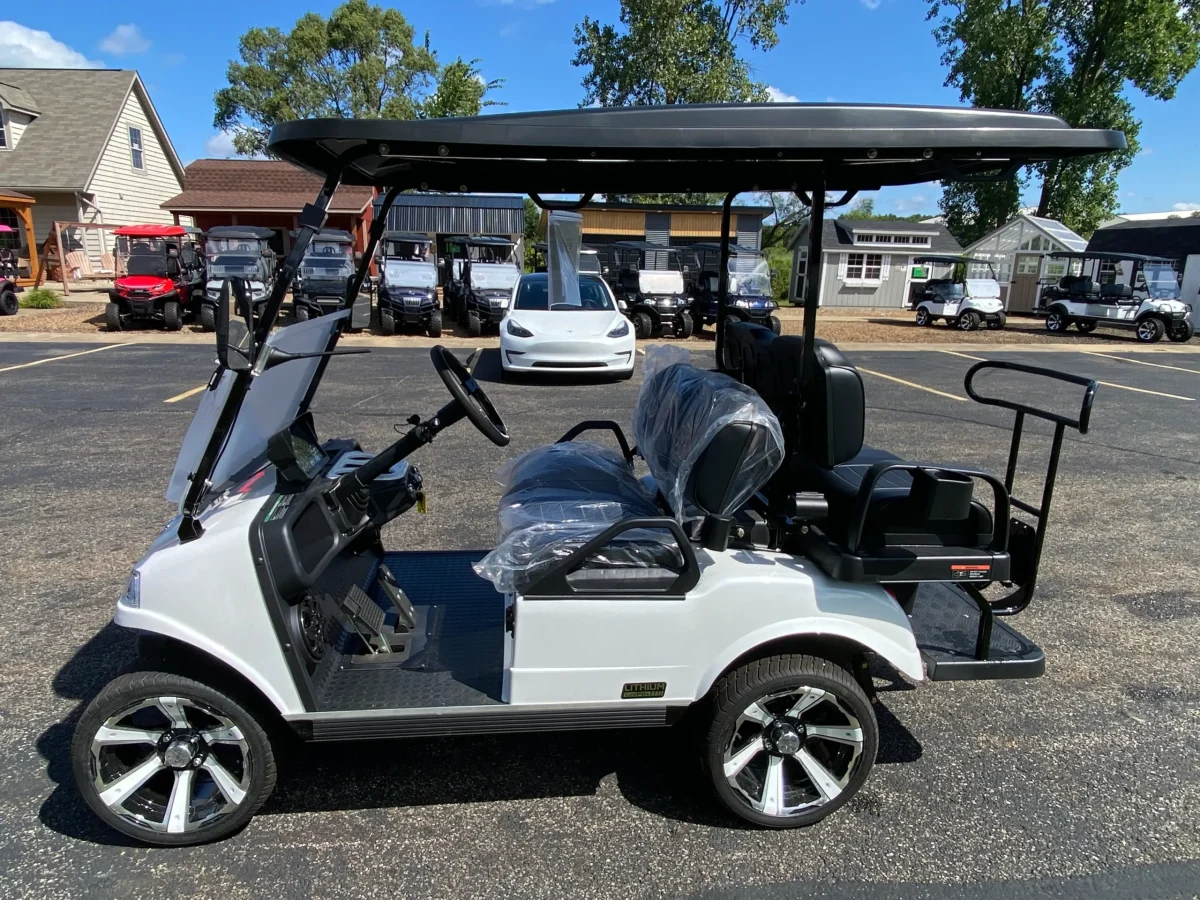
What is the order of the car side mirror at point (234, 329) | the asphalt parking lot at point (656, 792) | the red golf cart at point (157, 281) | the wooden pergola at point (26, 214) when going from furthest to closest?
the wooden pergola at point (26, 214) < the red golf cart at point (157, 281) < the asphalt parking lot at point (656, 792) < the car side mirror at point (234, 329)

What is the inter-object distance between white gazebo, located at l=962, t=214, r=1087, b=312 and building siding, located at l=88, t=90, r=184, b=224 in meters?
29.9

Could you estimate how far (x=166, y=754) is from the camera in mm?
2330

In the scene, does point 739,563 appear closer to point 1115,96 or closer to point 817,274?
point 817,274

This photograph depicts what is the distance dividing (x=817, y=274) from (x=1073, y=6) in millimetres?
38599

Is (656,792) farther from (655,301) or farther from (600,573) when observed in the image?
(655,301)

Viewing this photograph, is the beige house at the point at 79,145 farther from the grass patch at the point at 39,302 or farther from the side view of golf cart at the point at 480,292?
the side view of golf cart at the point at 480,292

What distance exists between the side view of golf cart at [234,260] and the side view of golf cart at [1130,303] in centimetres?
2005

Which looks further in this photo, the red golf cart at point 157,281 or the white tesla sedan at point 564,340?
the red golf cart at point 157,281

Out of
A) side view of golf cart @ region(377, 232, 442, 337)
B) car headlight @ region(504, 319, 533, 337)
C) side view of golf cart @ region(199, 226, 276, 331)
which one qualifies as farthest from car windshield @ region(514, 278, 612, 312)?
side view of golf cart @ region(199, 226, 276, 331)

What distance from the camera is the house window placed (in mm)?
27578

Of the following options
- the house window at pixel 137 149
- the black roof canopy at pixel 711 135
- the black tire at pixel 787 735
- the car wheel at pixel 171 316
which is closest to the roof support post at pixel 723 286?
the black roof canopy at pixel 711 135

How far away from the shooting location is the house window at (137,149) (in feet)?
90.5

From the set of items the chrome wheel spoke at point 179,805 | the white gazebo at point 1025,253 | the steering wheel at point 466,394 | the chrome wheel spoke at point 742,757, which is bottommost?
the chrome wheel spoke at point 179,805

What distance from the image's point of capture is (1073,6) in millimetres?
31734
